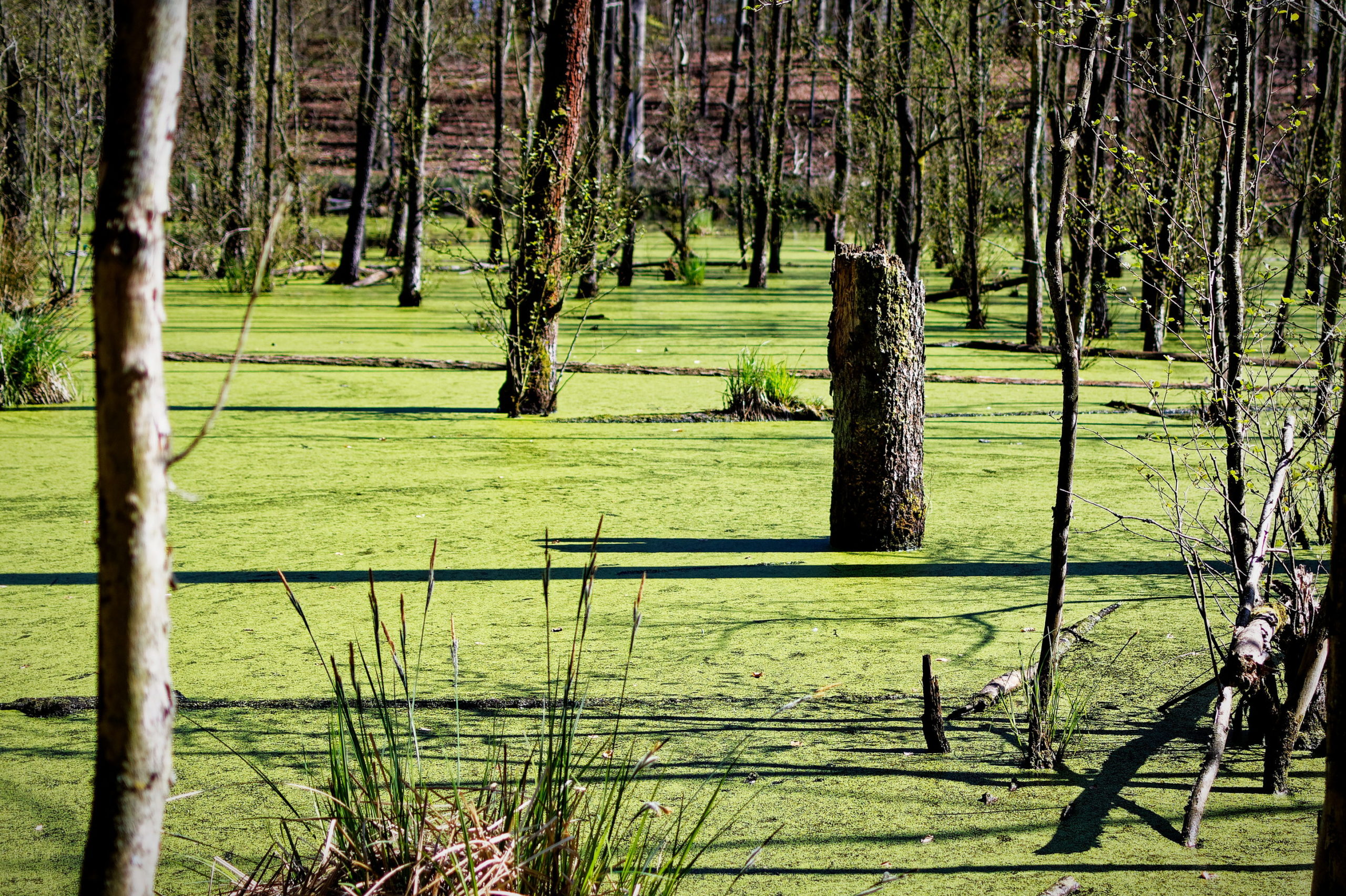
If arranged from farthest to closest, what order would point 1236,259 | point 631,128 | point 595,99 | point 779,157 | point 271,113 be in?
point 631,128 < point 779,157 < point 271,113 < point 595,99 < point 1236,259

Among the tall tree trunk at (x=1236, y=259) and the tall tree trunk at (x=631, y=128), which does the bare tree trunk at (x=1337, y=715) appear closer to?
the tall tree trunk at (x=1236, y=259)

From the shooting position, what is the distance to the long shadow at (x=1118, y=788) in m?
2.39

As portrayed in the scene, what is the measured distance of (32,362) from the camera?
7293 mm

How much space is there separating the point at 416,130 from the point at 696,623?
1123 cm

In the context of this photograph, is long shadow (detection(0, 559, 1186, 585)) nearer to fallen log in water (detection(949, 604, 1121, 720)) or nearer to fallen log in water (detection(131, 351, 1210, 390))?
fallen log in water (detection(949, 604, 1121, 720))

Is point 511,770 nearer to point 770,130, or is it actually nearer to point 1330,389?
point 1330,389

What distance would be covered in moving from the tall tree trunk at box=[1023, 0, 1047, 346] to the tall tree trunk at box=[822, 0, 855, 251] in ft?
10.2

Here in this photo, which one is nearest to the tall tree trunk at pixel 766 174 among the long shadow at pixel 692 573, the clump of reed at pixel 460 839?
the long shadow at pixel 692 573

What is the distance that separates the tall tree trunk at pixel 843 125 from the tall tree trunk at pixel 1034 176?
3118 millimetres

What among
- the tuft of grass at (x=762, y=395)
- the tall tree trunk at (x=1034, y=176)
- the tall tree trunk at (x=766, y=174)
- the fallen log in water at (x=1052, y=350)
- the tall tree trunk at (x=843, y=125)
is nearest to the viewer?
the tall tree trunk at (x=1034, y=176)

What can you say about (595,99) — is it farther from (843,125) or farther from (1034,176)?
(1034,176)

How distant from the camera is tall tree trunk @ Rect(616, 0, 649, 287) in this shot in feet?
47.8

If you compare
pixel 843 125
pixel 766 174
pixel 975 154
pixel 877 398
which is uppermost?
pixel 843 125

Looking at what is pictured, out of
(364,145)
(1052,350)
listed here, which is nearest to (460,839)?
(1052,350)
